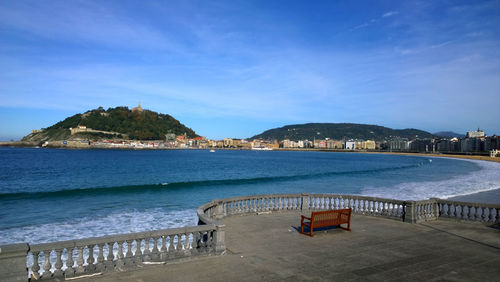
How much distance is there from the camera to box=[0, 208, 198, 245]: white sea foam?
14.9 metres

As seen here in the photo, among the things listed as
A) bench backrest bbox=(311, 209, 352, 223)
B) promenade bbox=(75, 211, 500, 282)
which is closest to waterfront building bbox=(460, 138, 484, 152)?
promenade bbox=(75, 211, 500, 282)

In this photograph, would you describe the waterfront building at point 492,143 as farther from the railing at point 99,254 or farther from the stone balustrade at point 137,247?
the railing at point 99,254

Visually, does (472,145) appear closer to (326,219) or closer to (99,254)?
(326,219)

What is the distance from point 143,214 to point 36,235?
20.3 ft

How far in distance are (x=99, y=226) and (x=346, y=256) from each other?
14128 millimetres

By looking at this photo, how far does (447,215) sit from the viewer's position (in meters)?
12.5

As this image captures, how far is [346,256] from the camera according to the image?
795 centimetres

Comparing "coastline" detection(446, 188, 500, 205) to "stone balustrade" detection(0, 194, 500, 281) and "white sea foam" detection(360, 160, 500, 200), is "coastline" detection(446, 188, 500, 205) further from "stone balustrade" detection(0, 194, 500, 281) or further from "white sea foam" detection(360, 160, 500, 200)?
"stone balustrade" detection(0, 194, 500, 281)

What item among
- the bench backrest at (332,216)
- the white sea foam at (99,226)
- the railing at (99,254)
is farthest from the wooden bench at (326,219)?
the white sea foam at (99,226)

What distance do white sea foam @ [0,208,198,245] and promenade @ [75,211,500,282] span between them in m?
7.49

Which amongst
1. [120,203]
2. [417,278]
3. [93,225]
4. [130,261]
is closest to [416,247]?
[417,278]

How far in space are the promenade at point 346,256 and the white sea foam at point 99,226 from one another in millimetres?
7491

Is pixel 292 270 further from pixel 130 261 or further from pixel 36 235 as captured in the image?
pixel 36 235

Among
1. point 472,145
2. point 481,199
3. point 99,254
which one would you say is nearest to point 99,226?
point 99,254
